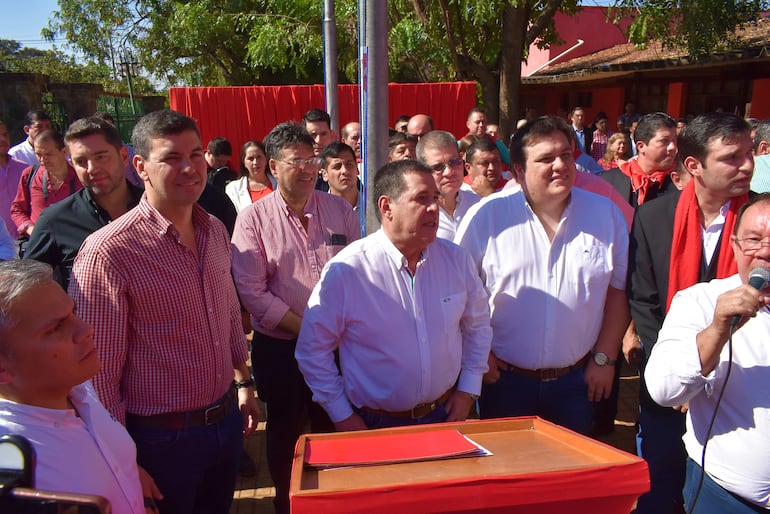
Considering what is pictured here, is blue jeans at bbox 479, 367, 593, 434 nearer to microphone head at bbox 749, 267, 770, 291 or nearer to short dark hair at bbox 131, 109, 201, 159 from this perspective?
microphone head at bbox 749, 267, 770, 291

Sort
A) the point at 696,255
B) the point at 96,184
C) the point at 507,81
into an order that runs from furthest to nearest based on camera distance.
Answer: the point at 507,81 < the point at 96,184 < the point at 696,255

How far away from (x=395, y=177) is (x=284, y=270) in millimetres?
918

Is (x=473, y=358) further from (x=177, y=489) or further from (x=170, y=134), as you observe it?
(x=170, y=134)

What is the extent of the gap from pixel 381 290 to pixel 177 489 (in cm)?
105

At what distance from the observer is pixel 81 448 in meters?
1.47

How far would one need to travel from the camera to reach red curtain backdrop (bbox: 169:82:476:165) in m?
11.6

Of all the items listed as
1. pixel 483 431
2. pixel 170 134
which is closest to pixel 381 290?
pixel 483 431

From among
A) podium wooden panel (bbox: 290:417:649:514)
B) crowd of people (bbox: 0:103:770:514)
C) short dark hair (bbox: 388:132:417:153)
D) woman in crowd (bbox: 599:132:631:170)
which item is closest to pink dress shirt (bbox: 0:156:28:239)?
crowd of people (bbox: 0:103:770:514)

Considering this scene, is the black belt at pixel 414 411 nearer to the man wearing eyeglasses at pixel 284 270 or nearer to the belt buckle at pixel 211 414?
the belt buckle at pixel 211 414

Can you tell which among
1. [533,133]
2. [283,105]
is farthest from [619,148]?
[283,105]

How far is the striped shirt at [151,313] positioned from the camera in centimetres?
191

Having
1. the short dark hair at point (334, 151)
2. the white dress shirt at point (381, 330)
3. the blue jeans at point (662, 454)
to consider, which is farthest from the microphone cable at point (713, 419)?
the short dark hair at point (334, 151)

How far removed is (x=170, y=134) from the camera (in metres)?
2.12

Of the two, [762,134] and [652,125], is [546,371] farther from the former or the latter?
[762,134]
